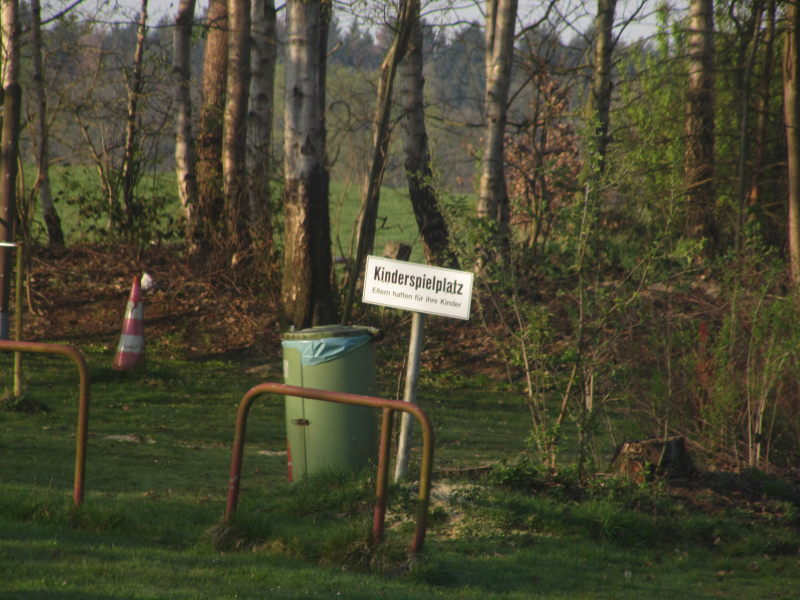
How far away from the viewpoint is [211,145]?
1878cm

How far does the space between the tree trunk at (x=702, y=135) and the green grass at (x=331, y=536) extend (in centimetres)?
956

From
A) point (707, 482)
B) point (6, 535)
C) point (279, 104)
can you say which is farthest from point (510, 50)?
point (279, 104)

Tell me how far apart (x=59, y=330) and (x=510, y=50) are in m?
7.80

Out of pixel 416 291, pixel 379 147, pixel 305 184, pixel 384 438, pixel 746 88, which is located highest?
pixel 746 88

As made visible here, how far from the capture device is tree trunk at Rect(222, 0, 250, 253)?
1683 cm

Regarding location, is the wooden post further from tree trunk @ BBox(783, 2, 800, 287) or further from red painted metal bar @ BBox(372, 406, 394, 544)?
tree trunk @ BBox(783, 2, 800, 287)

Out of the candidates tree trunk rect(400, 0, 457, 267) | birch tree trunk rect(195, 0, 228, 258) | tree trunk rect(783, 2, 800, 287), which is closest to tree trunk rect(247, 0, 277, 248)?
birch tree trunk rect(195, 0, 228, 258)

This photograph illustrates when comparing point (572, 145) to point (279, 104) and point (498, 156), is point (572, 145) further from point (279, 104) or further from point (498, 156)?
point (279, 104)

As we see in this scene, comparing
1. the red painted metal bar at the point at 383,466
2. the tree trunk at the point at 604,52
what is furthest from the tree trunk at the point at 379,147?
the red painted metal bar at the point at 383,466

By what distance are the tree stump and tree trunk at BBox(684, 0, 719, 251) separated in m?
10.6

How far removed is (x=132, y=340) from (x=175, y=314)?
3030mm

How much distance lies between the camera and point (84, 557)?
203 inches

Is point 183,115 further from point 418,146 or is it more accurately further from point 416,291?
point 416,291

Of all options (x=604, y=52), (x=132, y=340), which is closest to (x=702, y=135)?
(x=604, y=52)
